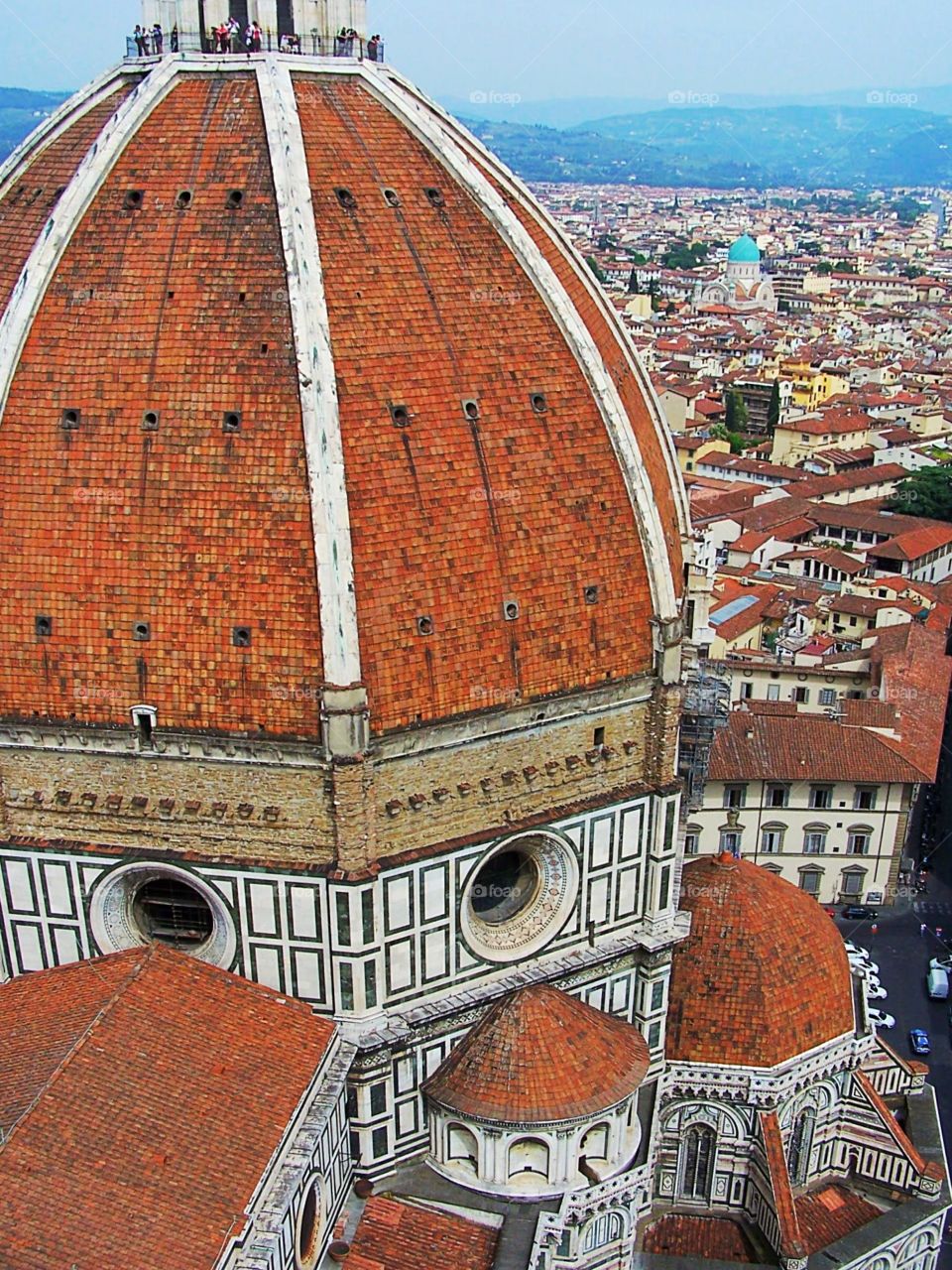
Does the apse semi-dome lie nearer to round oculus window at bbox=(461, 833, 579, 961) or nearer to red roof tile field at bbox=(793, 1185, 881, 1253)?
round oculus window at bbox=(461, 833, 579, 961)

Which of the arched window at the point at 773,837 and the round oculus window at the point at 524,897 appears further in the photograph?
the arched window at the point at 773,837

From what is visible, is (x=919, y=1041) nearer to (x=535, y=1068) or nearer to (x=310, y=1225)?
(x=535, y=1068)

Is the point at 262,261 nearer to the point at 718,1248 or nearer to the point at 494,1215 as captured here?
the point at 494,1215

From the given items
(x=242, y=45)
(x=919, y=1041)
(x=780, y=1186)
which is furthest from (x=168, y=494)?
(x=919, y=1041)

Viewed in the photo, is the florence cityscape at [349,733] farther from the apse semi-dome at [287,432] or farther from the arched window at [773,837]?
the arched window at [773,837]

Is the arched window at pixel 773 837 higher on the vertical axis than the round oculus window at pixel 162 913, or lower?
lower

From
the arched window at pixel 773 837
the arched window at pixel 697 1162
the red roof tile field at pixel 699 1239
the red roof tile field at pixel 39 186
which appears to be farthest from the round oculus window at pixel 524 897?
the arched window at pixel 773 837

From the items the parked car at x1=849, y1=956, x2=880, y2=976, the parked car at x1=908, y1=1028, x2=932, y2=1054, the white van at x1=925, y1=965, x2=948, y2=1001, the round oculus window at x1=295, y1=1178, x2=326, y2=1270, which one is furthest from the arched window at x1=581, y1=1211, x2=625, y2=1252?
the white van at x1=925, y1=965, x2=948, y2=1001
